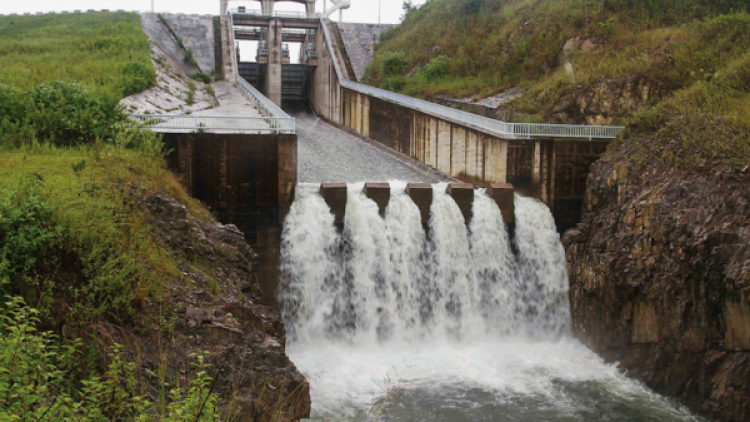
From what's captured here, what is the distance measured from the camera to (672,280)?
1560 centimetres

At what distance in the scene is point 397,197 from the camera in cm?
1920

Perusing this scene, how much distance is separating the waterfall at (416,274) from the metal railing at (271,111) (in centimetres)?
196

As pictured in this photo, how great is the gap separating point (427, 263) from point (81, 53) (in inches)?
842

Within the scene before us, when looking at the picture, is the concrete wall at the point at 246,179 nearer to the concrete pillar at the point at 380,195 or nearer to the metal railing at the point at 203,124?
the metal railing at the point at 203,124

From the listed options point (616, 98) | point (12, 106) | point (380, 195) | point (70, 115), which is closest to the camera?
point (12, 106)

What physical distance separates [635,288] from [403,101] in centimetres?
1443

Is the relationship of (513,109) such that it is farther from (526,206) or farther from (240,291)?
(240,291)

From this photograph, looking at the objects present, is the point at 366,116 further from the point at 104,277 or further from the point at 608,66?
the point at 104,277

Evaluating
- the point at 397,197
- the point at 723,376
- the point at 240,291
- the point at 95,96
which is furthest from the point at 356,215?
the point at 723,376

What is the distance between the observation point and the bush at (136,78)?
2477cm

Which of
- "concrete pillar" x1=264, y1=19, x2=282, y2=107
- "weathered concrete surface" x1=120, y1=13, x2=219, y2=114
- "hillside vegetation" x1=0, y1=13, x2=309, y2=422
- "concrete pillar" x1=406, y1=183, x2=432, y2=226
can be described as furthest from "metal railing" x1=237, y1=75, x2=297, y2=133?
"concrete pillar" x1=406, y1=183, x2=432, y2=226

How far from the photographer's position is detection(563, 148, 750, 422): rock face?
13914 mm

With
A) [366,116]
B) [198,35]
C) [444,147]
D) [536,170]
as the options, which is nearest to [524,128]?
[536,170]

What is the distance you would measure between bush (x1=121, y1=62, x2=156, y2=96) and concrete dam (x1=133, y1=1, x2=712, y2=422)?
673 centimetres
